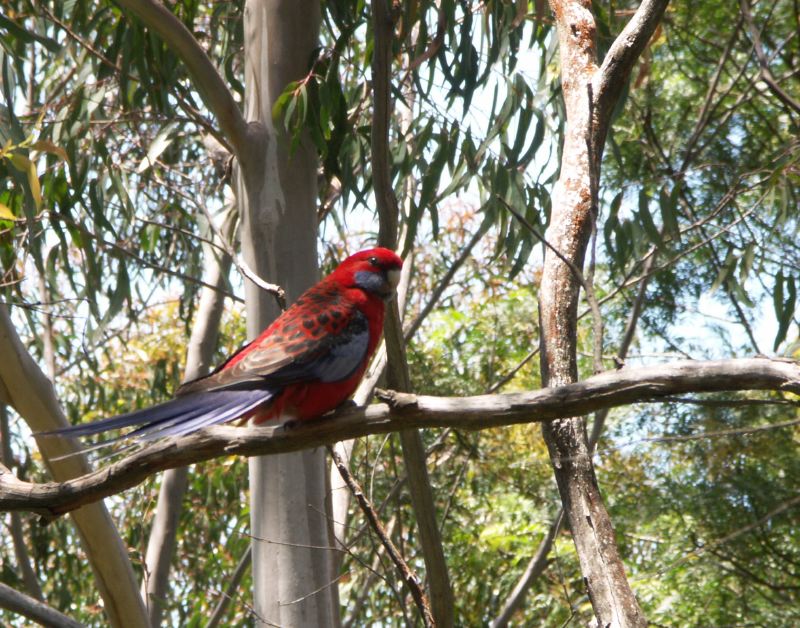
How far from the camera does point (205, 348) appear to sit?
13.8ft

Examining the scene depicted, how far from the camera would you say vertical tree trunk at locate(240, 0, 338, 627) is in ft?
8.14

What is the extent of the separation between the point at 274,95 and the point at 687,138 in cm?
245

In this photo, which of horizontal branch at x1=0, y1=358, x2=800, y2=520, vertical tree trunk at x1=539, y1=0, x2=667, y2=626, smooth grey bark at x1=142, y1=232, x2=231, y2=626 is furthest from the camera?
smooth grey bark at x1=142, y1=232, x2=231, y2=626

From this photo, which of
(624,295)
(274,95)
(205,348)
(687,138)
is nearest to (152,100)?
(274,95)

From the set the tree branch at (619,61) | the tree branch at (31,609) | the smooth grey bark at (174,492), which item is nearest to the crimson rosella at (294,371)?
the tree branch at (619,61)

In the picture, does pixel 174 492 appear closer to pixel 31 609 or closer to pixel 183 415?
pixel 31 609

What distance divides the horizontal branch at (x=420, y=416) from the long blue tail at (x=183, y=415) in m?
0.03

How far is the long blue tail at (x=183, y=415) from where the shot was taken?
60.1 inches

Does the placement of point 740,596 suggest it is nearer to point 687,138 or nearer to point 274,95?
point 687,138

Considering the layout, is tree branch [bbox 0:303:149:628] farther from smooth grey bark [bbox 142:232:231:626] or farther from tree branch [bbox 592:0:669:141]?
tree branch [bbox 592:0:669:141]

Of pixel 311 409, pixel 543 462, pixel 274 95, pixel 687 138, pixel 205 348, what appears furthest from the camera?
pixel 543 462

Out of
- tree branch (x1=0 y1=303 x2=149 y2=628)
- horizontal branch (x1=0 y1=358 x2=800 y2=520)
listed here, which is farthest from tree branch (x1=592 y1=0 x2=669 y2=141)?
tree branch (x1=0 y1=303 x2=149 y2=628)

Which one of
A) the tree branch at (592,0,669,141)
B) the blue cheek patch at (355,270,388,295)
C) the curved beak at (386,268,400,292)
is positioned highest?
the tree branch at (592,0,669,141)

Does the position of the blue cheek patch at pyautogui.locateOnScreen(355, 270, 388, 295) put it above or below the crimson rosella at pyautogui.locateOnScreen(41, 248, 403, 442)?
above
